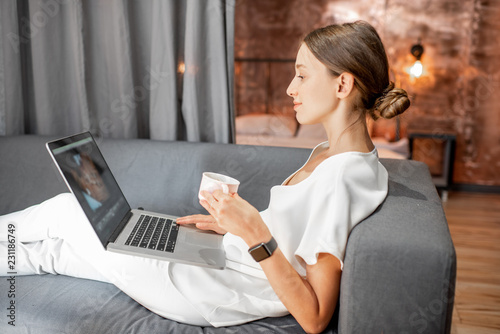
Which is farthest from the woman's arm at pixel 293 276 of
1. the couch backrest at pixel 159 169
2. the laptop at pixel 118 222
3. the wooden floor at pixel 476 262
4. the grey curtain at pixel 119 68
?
the wooden floor at pixel 476 262

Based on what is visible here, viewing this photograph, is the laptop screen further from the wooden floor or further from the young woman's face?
the wooden floor

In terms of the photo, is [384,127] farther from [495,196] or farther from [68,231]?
[68,231]

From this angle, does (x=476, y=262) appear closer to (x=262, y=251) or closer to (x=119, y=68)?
(x=262, y=251)

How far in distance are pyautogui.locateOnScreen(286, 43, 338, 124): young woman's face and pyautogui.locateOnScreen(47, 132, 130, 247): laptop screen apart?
0.59 metres

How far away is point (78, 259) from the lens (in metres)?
1.23

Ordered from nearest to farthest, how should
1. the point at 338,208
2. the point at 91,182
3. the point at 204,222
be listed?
the point at 338,208 < the point at 91,182 < the point at 204,222

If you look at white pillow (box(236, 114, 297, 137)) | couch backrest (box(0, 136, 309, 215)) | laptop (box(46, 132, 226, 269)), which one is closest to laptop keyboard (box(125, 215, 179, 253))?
laptop (box(46, 132, 226, 269))

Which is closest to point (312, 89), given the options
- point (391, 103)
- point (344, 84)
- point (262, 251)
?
point (344, 84)

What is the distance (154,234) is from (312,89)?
59 cm

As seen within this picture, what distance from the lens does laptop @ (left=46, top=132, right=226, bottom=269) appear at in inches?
41.1

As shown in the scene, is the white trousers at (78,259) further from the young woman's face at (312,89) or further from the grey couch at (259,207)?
the young woman's face at (312,89)

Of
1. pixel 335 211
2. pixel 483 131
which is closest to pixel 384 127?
pixel 483 131

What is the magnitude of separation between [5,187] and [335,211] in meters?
1.49

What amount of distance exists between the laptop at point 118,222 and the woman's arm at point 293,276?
0.17 meters
